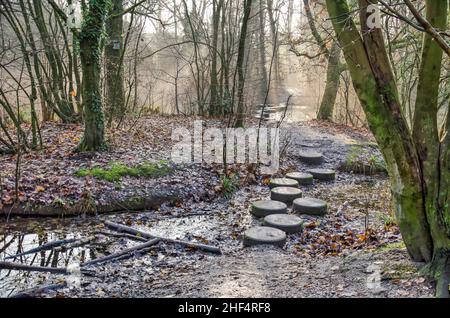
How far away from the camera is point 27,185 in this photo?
7.27m

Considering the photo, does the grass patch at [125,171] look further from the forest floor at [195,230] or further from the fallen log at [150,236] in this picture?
the fallen log at [150,236]

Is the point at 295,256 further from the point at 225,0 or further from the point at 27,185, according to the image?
the point at 225,0

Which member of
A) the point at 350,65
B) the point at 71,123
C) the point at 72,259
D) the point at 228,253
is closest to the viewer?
the point at 350,65

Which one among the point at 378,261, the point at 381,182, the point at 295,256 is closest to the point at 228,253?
the point at 295,256

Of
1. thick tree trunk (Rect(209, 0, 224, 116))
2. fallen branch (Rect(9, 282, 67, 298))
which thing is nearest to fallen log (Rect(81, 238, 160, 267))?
fallen branch (Rect(9, 282, 67, 298))

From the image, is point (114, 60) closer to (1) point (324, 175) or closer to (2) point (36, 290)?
(1) point (324, 175)

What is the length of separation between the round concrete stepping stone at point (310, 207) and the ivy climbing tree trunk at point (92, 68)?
15.9 ft

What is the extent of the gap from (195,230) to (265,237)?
4.46ft

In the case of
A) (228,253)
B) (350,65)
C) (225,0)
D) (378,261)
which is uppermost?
(225,0)

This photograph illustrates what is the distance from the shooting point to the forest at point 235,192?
4066 millimetres

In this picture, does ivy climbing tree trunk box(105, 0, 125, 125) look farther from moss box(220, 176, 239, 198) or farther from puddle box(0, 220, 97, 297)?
puddle box(0, 220, 97, 297)

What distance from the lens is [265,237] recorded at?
19.8 ft

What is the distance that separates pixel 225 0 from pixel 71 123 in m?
8.81

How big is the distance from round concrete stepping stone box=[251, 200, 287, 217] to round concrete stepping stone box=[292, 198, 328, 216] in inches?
12.2
